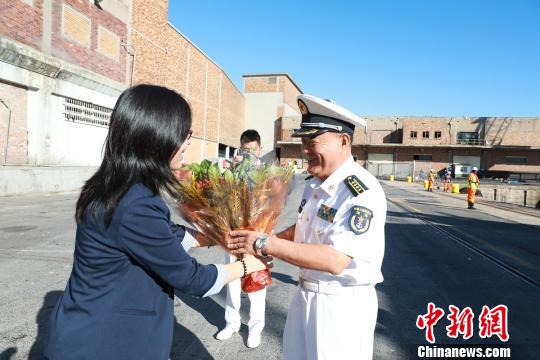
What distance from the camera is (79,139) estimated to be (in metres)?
15.7

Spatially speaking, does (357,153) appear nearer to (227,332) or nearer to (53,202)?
(53,202)

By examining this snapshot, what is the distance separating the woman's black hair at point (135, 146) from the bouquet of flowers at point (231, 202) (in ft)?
1.65

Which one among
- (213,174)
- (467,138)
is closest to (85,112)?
(213,174)

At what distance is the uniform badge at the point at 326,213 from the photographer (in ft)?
5.80

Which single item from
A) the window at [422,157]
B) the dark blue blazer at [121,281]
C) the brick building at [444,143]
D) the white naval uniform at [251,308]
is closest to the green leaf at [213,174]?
the dark blue blazer at [121,281]

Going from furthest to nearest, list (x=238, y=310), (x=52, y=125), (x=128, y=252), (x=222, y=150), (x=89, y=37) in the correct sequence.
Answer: (x=222, y=150), (x=89, y=37), (x=52, y=125), (x=238, y=310), (x=128, y=252)

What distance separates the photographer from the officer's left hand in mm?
1843

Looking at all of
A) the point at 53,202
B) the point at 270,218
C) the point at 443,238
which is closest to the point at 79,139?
the point at 53,202

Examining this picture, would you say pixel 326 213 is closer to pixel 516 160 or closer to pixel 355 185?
pixel 355 185

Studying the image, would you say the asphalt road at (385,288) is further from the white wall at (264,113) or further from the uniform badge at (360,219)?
the white wall at (264,113)

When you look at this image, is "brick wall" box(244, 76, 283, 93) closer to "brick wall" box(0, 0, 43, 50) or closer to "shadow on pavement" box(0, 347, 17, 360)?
"brick wall" box(0, 0, 43, 50)

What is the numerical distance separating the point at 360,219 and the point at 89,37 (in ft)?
59.5

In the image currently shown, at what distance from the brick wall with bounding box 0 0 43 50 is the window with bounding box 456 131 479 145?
47349 millimetres

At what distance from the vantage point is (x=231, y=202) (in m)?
1.94
